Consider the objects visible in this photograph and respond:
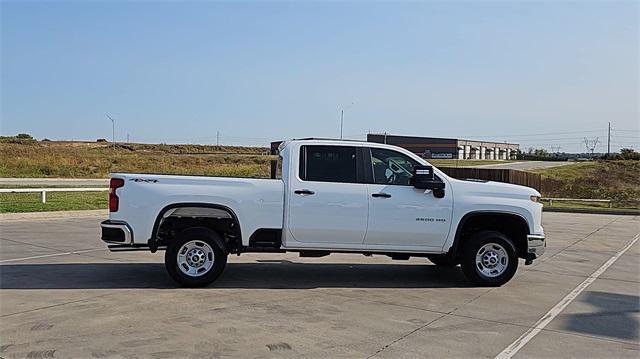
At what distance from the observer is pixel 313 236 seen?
8539mm

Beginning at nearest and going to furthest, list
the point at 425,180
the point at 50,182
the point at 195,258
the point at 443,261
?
the point at 195,258, the point at 425,180, the point at 443,261, the point at 50,182

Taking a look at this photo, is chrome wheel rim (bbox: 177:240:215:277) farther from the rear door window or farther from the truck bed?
the rear door window

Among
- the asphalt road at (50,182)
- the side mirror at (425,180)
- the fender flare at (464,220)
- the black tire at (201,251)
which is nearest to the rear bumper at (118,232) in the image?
the black tire at (201,251)

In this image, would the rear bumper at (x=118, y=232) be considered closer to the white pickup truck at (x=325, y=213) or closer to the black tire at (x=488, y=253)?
the white pickup truck at (x=325, y=213)

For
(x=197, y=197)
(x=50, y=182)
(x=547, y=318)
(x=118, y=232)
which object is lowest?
(x=547, y=318)

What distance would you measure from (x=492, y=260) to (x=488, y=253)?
0.12 metres

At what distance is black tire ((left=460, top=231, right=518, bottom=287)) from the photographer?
899cm

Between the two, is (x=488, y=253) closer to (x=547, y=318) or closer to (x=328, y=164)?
(x=547, y=318)

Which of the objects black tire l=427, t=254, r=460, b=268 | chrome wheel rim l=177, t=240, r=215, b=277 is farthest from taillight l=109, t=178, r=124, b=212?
black tire l=427, t=254, r=460, b=268

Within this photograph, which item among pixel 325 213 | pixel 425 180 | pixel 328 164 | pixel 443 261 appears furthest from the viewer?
pixel 443 261

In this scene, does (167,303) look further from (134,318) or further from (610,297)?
(610,297)

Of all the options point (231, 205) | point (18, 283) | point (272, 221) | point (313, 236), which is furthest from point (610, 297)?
point (18, 283)

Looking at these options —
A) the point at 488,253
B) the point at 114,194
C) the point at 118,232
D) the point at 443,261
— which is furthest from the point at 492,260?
the point at 114,194

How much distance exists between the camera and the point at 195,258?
840 centimetres
